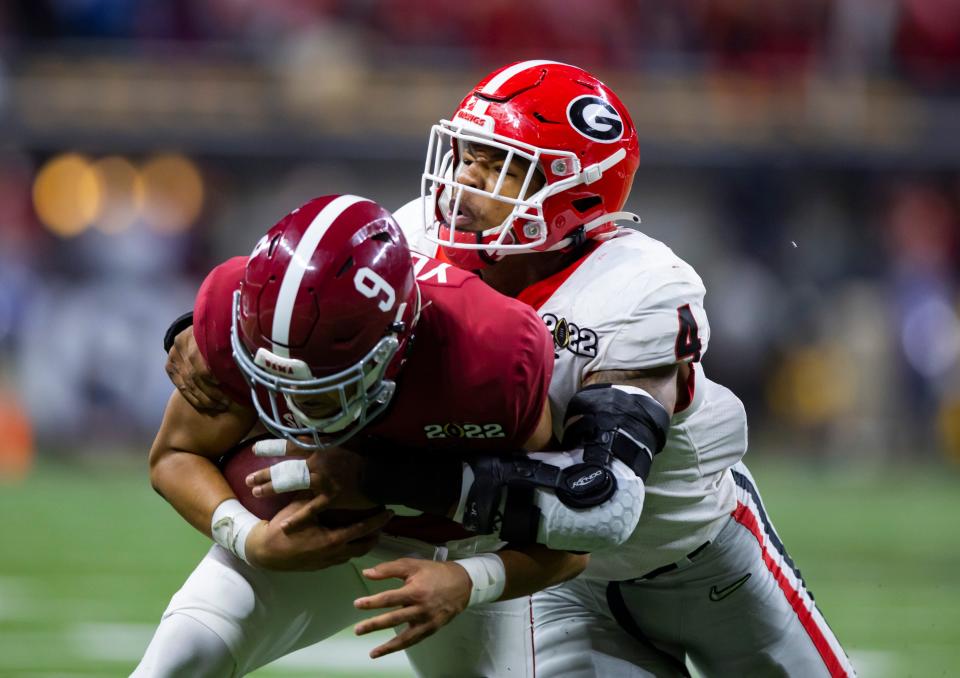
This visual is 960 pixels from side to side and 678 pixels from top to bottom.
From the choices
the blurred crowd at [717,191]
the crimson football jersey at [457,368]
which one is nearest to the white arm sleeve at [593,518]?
the crimson football jersey at [457,368]

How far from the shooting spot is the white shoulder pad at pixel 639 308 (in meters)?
2.60

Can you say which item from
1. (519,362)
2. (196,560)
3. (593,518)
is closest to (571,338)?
(519,362)

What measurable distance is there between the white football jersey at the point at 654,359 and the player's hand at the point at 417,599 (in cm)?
48

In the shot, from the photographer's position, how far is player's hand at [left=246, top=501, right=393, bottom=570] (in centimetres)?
240

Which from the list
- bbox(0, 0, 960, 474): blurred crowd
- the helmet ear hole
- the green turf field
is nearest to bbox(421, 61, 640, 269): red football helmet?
the helmet ear hole

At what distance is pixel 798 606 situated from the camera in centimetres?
308

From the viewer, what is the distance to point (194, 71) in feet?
34.4

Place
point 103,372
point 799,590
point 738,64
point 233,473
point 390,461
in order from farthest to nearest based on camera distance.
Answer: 1. point 738,64
2. point 103,372
3. point 799,590
4. point 233,473
5. point 390,461

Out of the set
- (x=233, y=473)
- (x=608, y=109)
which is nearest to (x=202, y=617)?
(x=233, y=473)

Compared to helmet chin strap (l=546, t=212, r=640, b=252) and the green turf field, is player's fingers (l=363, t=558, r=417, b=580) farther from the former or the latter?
the green turf field

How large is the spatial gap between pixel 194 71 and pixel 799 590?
8.20 m

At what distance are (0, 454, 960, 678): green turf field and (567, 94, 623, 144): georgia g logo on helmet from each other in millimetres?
1873

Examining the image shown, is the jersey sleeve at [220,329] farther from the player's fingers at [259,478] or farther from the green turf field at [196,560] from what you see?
the green turf field at [196,560]

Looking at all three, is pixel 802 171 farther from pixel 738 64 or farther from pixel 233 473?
pixel 233 473
